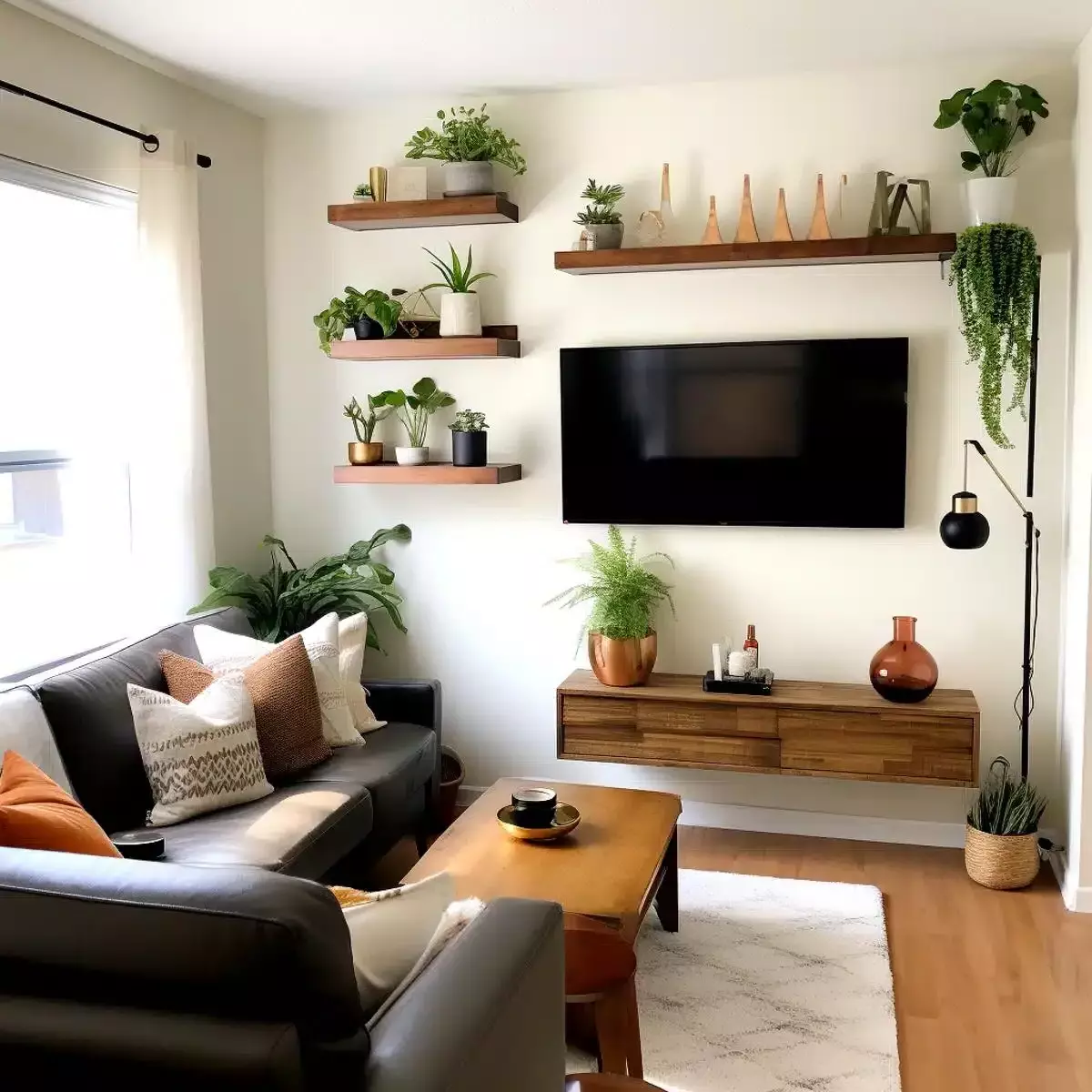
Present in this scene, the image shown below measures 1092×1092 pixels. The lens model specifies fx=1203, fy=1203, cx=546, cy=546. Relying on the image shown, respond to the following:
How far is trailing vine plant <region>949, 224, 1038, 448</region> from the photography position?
12.3 ft

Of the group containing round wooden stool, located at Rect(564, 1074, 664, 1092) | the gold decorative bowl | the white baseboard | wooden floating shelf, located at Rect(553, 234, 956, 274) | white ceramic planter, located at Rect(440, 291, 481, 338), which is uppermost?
wooden floating shelf, located at Rect(553, 234, 956, 274)

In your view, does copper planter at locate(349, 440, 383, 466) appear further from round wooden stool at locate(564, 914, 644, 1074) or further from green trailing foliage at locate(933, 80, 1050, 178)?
round wooden stool at locate(564, 914, 644, 1074)

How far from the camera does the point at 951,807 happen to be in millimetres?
4230

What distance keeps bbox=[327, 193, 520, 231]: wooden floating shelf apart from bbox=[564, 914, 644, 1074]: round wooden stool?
8.56 ft

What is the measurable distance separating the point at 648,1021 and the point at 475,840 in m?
0.62

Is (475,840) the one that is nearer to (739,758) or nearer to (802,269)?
(739,758)

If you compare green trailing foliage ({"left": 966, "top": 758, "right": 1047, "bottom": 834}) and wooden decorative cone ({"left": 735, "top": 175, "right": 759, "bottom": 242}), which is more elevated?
wooden decorative cone ({"left": 735, "top": 175, "right": 759, "bottom": 242})

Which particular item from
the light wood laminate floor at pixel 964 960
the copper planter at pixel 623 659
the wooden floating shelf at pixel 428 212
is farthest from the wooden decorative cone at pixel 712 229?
the light wood laminate floor at pixel 964 960

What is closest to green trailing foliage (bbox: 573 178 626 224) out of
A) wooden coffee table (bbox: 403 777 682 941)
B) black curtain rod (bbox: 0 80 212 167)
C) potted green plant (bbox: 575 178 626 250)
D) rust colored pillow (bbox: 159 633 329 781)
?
potted green plant (bbox: 575 178 626 250)

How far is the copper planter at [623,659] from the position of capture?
165 inches

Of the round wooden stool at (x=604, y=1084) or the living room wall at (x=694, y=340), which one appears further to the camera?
the living room wall at (x=694, y=340)

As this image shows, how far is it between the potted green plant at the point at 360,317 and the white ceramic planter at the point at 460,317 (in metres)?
0.20

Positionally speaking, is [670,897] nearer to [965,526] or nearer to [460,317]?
[965,526]

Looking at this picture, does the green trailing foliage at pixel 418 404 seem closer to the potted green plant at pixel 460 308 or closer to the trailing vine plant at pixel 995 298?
the potted green plant at pixel 460 308
